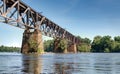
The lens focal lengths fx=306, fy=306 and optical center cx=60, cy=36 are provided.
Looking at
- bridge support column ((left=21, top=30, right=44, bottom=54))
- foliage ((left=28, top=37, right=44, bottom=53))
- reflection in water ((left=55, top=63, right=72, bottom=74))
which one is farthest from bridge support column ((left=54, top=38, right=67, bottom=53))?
reflection in water ((left=55, top=63, right=72, bottom=74))

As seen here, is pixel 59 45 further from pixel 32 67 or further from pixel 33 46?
pixel 32 67

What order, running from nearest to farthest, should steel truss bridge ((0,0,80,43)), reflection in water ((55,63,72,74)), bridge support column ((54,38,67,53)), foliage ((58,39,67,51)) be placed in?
reflection in water ((55,63,72,74)) → steel truss bridge ((0,0,80,43)) → foliage ((58,39,67,51)) → bridge support column ((54,38,67,53))

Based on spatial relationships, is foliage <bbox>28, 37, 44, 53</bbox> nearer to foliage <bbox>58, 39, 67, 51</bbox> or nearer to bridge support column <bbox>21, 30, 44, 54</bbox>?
bridge support column <bbox>21, 30, 44, 54</bbox>

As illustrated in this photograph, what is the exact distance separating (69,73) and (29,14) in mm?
81304

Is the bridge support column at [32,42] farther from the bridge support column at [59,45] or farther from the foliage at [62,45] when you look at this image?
the bridge support column at [59,45]

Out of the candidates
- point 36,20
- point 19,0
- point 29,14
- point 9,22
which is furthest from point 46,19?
point 9,22

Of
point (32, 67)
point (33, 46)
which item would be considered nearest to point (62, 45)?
point (33, 46)

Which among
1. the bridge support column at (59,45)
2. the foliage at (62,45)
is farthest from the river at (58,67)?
the bridge support column at (59,45)

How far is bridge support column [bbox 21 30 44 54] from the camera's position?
11129 centimetres

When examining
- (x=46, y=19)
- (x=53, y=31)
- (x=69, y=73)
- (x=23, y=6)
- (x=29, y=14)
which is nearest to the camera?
(x=69, y=73)

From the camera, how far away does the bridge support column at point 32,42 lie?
111m

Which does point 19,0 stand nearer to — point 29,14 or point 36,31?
point 29,14

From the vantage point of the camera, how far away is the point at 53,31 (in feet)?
500

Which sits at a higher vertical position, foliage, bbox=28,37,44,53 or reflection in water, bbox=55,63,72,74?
foliage, bbox=28,37,44,53
